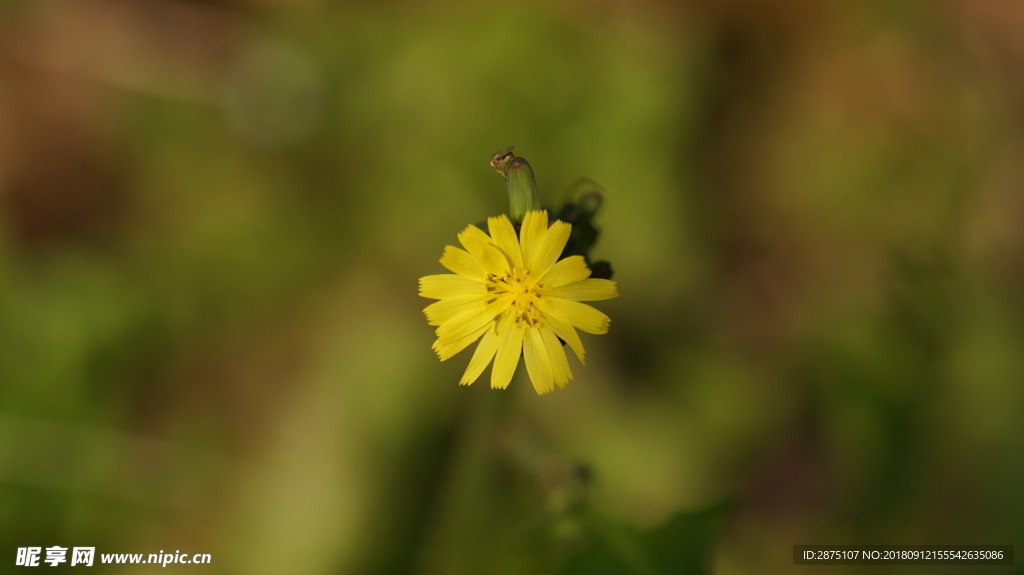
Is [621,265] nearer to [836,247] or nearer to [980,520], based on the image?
[836,247]

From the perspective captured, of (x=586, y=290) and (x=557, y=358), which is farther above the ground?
(x=586, y=290)

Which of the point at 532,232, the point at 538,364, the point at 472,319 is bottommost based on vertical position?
the point at 538,364

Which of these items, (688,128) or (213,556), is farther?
(688,128)

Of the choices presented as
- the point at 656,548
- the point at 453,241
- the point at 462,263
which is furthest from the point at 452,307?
the point at 453,241

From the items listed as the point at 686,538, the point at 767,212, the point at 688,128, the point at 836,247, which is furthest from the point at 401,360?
the point at 836,247
